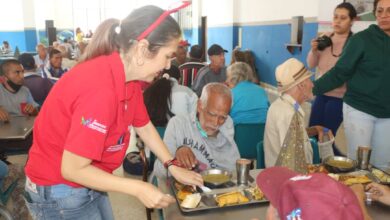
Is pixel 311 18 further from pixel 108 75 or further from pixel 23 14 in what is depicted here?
pixel 23 14

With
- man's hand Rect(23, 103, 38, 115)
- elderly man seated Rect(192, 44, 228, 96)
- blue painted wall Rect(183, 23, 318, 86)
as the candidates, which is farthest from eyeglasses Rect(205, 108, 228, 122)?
blue painted wall Rect(183, 23, 318, 86)

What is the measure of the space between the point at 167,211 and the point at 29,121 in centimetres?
219

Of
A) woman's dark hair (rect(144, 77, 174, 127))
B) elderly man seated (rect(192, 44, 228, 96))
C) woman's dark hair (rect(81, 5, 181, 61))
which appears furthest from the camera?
elderly man seated (rect(192, 44, 228, 96))

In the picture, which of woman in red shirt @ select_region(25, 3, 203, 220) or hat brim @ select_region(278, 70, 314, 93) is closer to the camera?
woman in red shirt @ select_region(25, 3, 203, 220)

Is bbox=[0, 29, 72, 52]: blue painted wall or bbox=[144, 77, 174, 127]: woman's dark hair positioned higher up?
bbox=[0, 29, 72, 52]: blue painted wall

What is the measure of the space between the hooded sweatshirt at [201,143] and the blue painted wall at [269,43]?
11.2 ft

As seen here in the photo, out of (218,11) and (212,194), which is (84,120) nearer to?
(212,194)

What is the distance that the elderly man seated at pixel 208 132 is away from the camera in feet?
6.57

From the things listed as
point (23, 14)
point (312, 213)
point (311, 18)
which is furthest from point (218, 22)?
point (312, 213)

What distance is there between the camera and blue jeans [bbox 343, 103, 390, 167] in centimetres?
230

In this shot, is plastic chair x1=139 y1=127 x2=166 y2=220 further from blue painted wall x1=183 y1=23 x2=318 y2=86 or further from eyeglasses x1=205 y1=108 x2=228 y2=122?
blue painted wall x1=183 y1=23 x2=318 y2=86

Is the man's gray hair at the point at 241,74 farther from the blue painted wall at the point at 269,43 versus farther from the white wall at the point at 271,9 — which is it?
the white wall at the point at 271,9

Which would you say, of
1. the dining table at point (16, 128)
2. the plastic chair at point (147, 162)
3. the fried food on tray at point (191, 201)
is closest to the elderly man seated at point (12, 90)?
the dining table at point (16, 128)

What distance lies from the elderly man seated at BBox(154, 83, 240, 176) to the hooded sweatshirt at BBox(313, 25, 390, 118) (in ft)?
3.09
